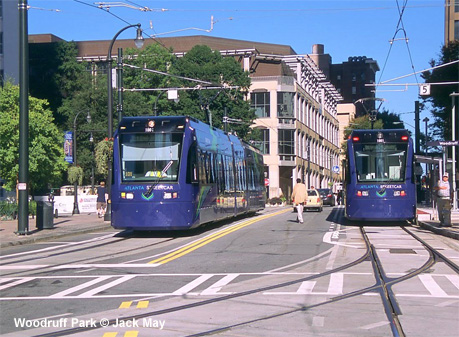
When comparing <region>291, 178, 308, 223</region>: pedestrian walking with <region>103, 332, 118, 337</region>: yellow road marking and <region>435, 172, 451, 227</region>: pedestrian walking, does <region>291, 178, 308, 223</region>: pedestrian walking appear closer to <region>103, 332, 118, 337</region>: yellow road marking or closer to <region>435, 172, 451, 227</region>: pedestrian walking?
<region>435, 172, 451, 227</region>: pedestrian walking

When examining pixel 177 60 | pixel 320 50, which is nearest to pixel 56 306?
pixel 177 60

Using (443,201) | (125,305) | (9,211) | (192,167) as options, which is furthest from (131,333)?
(9,211)

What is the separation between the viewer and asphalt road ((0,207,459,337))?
7.50m

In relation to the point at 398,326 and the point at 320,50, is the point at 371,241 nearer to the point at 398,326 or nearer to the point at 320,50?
the point at 398,326

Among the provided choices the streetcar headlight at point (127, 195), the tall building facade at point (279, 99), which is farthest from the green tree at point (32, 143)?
the streetcar headlight at point (127, 195)

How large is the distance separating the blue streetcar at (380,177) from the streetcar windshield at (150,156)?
26.3ft

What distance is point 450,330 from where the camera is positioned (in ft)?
23.9

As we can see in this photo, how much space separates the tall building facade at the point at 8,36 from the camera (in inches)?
2717

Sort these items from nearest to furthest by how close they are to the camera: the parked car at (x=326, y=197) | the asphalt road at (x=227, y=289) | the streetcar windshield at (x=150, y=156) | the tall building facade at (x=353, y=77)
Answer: the asphalt road at (x=227, y=289), the streetcar windshield at (x=150, y=156), the parked car at (x=326, y=197), the tall building facade at (x=353, y=77)

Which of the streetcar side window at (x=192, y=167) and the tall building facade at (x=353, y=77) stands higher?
the tall building facade at (x=353, y=77)

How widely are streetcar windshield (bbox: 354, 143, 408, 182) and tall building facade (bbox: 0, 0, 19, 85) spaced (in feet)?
175

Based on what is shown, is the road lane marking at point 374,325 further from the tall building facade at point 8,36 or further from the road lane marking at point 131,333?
the tall building facade at point 8,36

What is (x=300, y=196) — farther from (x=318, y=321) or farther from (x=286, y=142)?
(x=286, y=142)

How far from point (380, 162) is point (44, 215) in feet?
39.7
